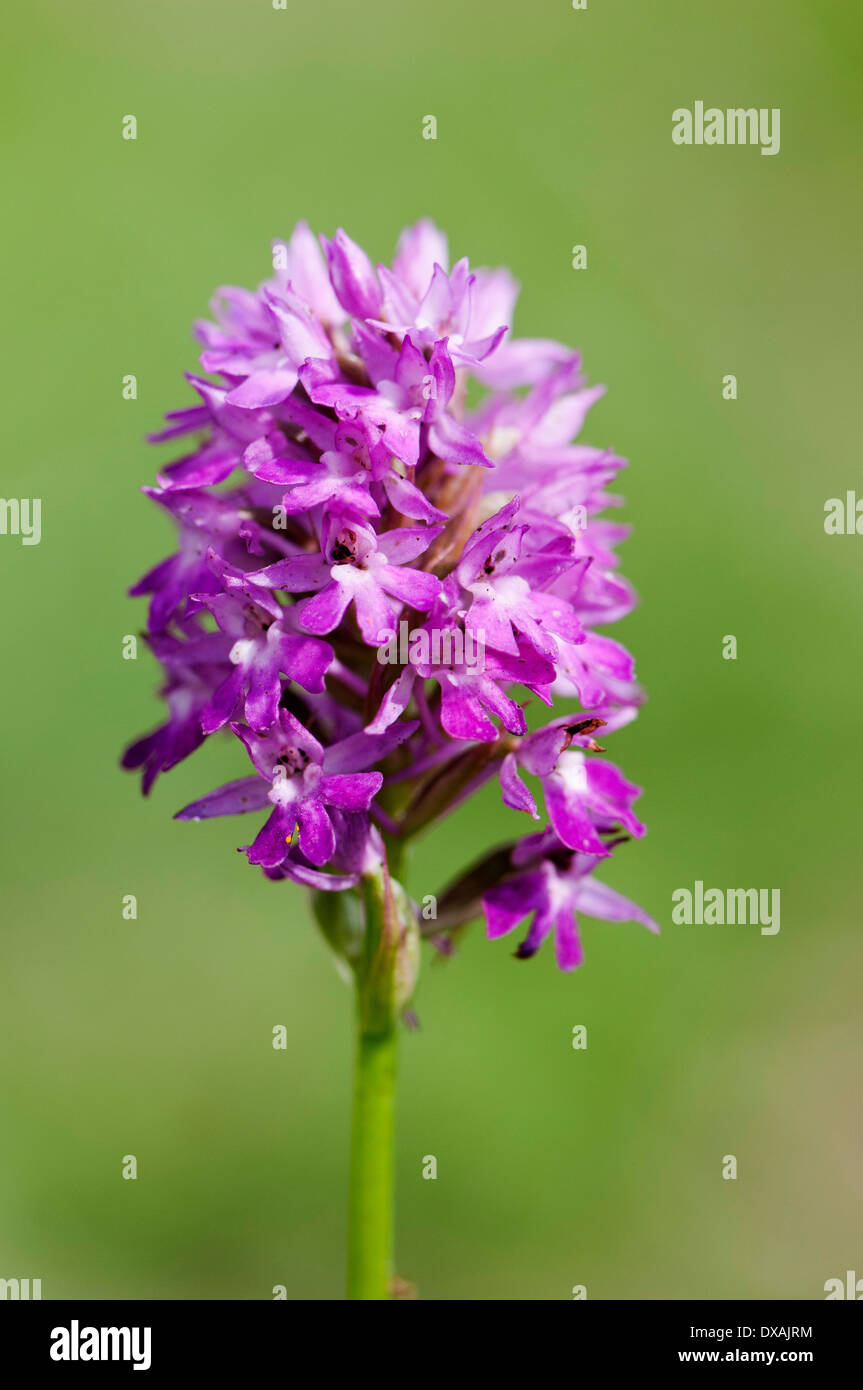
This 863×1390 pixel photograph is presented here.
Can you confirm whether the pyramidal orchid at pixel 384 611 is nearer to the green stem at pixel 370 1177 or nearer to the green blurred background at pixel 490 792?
the green stem at pixel 370 1177

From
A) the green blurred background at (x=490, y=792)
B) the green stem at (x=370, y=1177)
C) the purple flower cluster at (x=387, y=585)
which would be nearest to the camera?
the purple flower cluster at (x=387, y=585)

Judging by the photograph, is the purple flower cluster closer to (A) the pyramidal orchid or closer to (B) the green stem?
(A) the pyramidal orchid

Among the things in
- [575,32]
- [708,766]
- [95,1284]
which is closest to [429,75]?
[575,32]

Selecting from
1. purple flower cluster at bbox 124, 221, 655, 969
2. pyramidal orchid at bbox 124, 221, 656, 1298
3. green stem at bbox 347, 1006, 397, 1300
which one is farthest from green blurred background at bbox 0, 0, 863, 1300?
purple flower cluster at bbox 124, 221, 655, 969

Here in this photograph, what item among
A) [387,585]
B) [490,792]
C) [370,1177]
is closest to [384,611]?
[387,585]

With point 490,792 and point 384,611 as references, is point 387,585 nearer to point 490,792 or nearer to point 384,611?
point 384,611

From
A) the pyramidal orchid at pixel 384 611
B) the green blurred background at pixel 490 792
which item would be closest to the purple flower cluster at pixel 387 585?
the pyramidal orchid at pixel 384 611

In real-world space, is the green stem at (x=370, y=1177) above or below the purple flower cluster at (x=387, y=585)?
below
